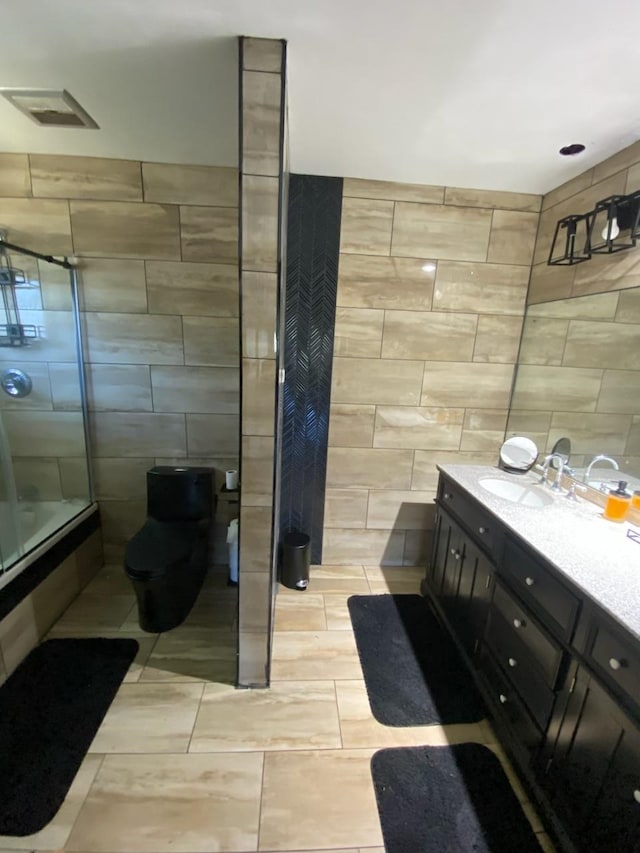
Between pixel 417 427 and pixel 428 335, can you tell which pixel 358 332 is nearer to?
pixel 428 335

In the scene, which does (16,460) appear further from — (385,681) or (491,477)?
(491,477)

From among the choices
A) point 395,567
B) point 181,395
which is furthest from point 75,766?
point 395,567

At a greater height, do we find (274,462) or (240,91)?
(240,91)

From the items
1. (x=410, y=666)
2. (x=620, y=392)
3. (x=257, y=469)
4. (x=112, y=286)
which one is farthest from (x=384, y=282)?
(x=410, y=666)

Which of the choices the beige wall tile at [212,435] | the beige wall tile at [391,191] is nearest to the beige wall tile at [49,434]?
the beige wall tile at [212,435]

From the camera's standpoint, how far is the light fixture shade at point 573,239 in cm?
188

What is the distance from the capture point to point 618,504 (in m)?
1.60

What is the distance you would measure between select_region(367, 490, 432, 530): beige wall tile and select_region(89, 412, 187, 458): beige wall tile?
53.1 inches

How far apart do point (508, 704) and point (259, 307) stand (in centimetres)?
183

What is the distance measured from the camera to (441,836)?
1219mm

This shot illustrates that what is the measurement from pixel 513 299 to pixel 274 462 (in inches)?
76.3

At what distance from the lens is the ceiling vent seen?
4.99 ft

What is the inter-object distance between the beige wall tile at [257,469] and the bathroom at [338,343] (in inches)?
17.6

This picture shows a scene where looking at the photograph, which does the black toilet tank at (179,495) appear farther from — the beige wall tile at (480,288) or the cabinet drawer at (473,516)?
the beige wall tile at (480,288)
